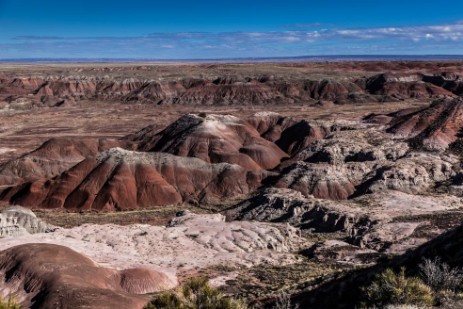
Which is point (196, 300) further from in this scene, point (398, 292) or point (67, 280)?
point (67, 280)

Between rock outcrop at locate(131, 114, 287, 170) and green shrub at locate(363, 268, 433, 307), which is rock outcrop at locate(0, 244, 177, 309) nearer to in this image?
green shrub at locate(363, 268, 433, 307)

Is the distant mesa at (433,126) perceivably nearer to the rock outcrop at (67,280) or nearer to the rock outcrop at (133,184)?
the rock outcrop at (133,184)

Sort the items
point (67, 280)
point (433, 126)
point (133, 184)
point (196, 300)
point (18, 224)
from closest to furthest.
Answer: point (196, 300) → point (67, 280) → point (18, 224) → point (133, 184) → point (433, 126)

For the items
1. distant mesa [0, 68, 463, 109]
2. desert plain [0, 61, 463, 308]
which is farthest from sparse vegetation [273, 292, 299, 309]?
distant mesa [0, 68, 463, 109]

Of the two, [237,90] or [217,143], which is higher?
[237,90]

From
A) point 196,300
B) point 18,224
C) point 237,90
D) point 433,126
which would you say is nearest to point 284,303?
point 196,300

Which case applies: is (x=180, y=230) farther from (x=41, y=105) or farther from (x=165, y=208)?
(x=41, y=105)

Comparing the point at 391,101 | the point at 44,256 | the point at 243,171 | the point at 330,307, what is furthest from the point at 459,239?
the point at 391,101
